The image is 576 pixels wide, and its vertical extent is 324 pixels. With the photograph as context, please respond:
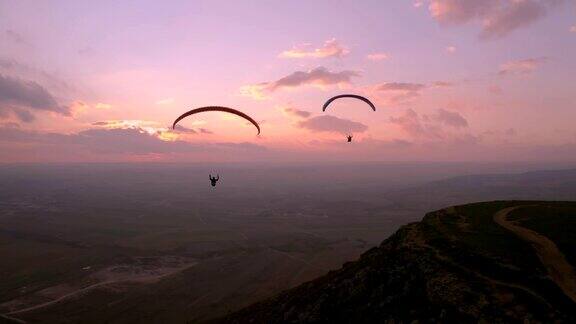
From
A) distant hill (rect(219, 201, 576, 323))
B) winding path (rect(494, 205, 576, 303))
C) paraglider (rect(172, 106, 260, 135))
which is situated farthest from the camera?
paraglider (rect(172, 106, 260, 135))

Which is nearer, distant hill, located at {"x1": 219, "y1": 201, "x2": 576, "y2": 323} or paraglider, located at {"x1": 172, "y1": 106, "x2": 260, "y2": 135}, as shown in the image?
distant hill, located at {"x1": 219, "y1": 201, "x2": 576, "y2": 323}

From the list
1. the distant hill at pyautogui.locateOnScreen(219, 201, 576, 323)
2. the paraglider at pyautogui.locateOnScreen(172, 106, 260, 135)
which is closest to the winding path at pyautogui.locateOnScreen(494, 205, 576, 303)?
the distant hill at pyautogui.locateOnScreen(219, 201, 576, 323)

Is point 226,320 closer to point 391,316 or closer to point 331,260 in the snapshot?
point 391,316

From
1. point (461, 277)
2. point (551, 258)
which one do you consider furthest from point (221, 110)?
point (551, 258)

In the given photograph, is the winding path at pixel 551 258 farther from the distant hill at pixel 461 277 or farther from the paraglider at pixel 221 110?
the paraglider at pixel 221 110

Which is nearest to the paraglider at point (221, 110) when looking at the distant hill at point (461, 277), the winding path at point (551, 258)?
the distant hill at point (461, 277)

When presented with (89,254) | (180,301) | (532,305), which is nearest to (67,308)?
(180,301)

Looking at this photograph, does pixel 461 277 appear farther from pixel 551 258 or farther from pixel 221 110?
pixel 221 110

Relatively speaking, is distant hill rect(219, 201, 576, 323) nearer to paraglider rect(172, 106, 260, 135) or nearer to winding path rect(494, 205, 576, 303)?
winding path rect(494, 205, 576, 303)
